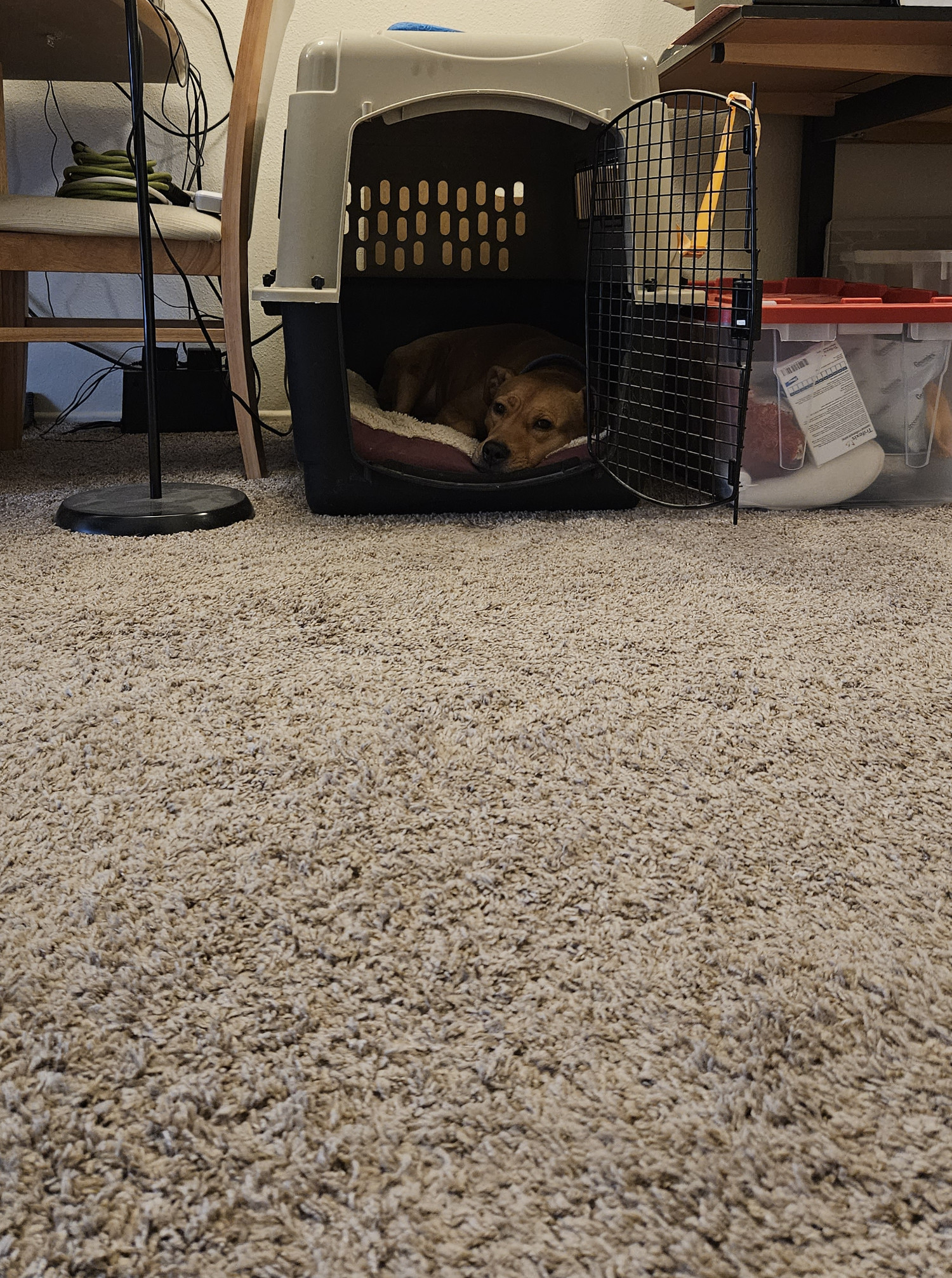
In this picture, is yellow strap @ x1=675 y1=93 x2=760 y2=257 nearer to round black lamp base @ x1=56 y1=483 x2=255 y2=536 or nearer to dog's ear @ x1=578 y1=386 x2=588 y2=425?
dog's ear @ x1=578 y1=386 x2=588 y2=425

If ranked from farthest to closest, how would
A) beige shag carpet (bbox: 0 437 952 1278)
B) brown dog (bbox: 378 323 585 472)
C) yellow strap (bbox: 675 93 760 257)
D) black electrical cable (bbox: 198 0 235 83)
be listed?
black electrical cable (bbox: 198 0 235 83)
brown dog (bbox: 378 323 585 472)
yellow strap (bbox: 675 93 760 257)
beige shag carpet (bbox: 0 437 952 1278)

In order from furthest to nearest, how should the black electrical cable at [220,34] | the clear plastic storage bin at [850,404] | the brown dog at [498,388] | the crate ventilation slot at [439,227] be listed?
the black electrical cable at [220,34], the crate ventilation slot at [439,227], the brown dog at [498,388], the clear plastic storage bin at [850,404]

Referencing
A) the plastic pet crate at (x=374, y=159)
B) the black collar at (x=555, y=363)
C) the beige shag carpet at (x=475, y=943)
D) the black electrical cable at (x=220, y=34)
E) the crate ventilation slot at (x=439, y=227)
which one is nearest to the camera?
the beige shag carpet at (x=475, y=943)

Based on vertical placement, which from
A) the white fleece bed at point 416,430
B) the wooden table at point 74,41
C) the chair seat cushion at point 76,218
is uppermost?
the wooden table at point 74,41

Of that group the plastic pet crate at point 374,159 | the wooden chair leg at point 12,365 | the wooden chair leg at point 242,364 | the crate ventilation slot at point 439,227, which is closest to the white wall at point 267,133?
the wooden chair leg at point 12,365

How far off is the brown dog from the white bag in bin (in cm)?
50

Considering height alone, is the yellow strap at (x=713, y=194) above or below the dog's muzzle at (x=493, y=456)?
above

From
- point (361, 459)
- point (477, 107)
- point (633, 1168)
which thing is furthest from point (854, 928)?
point (477, 107)

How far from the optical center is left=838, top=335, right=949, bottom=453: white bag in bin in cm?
170

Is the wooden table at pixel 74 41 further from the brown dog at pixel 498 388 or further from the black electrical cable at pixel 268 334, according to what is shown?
the brown dog at pixel 498 388

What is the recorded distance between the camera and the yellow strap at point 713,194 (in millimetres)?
1388

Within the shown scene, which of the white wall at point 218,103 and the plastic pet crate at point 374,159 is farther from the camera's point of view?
the white wall at point 218,103

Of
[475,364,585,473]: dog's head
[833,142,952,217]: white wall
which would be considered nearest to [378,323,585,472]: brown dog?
[475,364,585,473]: dog's head

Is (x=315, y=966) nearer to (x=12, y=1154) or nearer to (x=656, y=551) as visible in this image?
(x=12, y=1154)
